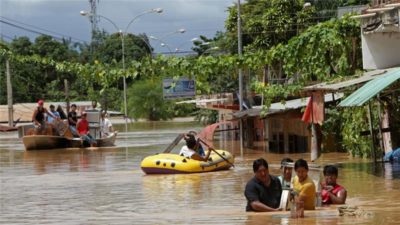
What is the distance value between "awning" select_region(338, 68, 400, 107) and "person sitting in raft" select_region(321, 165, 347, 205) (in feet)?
20.0

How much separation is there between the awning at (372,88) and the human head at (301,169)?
7.41 m

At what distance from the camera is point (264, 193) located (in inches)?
540

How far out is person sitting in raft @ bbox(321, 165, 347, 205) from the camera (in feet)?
47.4

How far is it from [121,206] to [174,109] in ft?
302

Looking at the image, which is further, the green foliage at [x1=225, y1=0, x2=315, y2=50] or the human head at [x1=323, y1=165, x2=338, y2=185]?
the green foliage at [x1=225, y1=0, x2=315, y2=50]

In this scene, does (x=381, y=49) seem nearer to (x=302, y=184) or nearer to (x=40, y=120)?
(x=302, y=184)

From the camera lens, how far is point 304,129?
34.5m

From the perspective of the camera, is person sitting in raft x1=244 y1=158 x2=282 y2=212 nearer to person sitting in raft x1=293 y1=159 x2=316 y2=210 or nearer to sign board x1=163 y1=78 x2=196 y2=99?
person sitting in raft x1=293 y1=159 x2=316 y2=210

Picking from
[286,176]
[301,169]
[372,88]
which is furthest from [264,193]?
[372,88]

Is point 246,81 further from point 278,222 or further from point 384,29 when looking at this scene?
point 278,222

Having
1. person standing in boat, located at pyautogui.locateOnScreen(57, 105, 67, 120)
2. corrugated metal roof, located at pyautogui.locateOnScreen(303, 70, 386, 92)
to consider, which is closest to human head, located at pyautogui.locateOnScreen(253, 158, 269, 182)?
corrugated metal roof, located at pyautogui.locateOnScreen(303, 70, 386, 92)

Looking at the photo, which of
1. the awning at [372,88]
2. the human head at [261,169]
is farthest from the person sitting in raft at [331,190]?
the awning at [372,88]

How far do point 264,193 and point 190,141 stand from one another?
447 inches

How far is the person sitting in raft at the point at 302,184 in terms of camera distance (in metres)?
13.4
